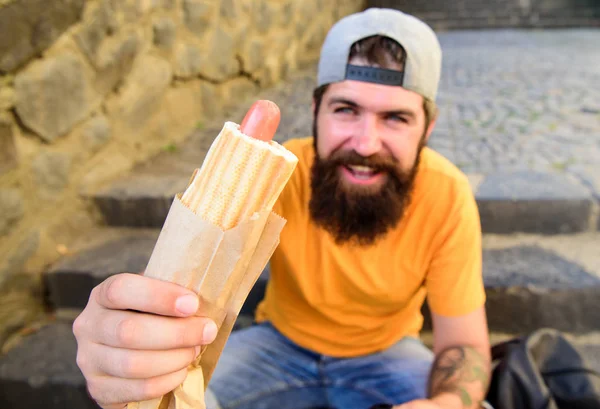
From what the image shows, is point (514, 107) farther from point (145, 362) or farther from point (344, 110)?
point (145, 362)

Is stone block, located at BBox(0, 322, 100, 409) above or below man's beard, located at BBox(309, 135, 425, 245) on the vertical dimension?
below

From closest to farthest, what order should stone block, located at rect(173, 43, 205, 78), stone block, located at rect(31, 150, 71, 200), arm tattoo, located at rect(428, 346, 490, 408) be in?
arm tattoo, located at rect(428, 346, 490, 408)
stone block, located at rect(31, 150, 71, 200)
stone block, located at rect(173, 43, 205, 78)

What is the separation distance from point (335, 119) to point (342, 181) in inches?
8.7

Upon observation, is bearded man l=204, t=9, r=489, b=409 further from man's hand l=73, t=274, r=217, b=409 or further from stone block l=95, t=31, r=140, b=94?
stone block l=95, t=31, r=140, b=94

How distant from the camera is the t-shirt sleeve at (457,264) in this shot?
1.48 meters

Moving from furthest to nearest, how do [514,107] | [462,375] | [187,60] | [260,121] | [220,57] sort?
[514,107], [220,57], [187,60], [462,375], [260,121]

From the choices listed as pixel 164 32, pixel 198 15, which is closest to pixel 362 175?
pixel 164 32

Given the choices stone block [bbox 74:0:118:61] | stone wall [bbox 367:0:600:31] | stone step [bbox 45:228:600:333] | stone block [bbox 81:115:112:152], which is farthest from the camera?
stone wall [bbox 367:0:600:31]

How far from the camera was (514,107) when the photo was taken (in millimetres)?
3826

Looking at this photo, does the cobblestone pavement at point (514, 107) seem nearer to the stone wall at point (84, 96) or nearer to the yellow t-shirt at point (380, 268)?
the stone wall at point (84, 96)

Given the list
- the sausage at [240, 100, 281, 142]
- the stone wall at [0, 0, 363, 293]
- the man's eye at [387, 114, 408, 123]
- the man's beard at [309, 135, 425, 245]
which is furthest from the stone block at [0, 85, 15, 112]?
the sausage at [240, 100, 281, 142]

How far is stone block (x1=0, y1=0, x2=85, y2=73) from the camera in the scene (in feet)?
6.13

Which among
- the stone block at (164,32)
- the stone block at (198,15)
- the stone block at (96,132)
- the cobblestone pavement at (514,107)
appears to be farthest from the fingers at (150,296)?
the stone block at (198,15)

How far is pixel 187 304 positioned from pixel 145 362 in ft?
0.46
